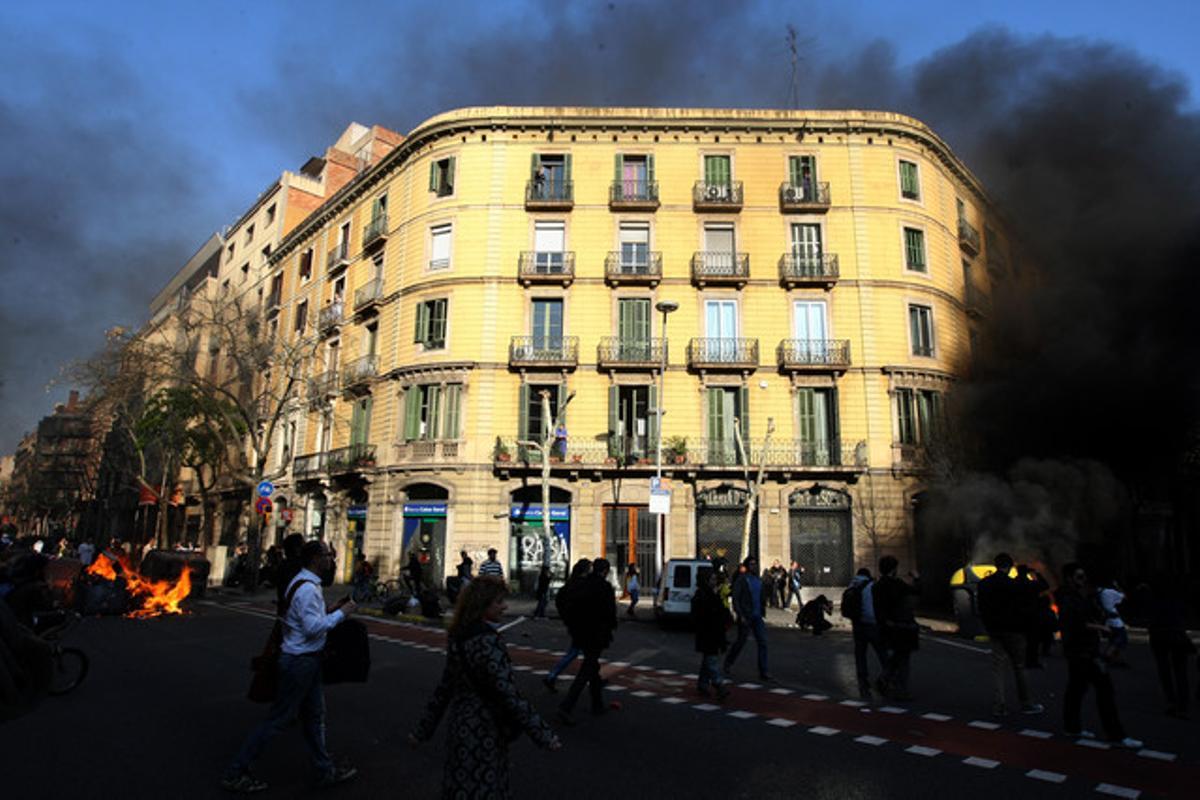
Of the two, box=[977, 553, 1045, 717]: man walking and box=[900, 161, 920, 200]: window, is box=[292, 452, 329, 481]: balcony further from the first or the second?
box=[977, 553, 1045, 717]: man walking

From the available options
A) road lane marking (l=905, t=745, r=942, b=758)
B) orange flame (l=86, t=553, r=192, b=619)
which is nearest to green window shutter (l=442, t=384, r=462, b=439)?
orange flame (l=86, t=553, r=192, b=619)

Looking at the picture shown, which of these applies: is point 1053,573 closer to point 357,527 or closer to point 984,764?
point 984,764

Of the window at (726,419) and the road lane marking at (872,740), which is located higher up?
the window at (726,419)

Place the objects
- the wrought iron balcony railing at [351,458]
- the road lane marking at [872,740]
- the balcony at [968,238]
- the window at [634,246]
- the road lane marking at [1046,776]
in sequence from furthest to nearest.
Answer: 1. the balcony at [968,238]
2. the wrought iron balcony railing at [351,458]
3. the window at [634,246]
4. the road lane marking at [872,740]
5. the road lane marking at [1046,776]

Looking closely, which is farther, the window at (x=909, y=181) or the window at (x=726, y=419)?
the window at (x=909, y=181)

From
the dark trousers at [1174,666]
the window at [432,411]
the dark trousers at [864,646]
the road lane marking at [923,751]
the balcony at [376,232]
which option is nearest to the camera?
the road lane marking at [923,751]

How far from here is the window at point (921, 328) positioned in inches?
1053

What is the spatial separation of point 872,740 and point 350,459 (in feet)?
85.0

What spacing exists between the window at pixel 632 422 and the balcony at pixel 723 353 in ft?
6.40

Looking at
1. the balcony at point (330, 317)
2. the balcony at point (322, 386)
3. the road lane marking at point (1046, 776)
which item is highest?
the balcony at point (330, 317)

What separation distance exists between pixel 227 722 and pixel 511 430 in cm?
1948

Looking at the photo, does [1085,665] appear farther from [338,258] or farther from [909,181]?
[338,258]

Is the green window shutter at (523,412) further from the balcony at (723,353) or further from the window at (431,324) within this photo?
the balcony at (723,353)

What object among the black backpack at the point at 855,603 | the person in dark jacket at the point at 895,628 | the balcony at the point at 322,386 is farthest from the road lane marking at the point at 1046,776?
the balcony at the point at 322,386
